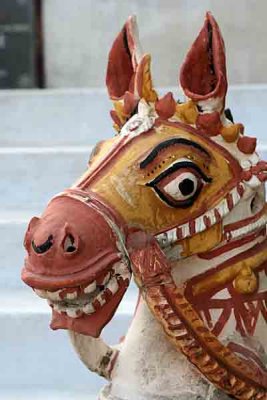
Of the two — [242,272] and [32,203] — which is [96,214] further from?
[32,203]

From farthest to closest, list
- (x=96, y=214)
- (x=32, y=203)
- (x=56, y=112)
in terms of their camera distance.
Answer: (x=56, y=112) → (x=32, y=203) → (x=96, y=214)

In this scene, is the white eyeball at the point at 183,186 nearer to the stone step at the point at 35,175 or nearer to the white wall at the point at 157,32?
the stone step at the point at 35,175

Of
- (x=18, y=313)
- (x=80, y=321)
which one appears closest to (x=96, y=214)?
(x=80, y=321)

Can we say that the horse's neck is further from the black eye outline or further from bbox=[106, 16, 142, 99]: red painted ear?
bbox=[106, 16, 142, 99]: red painted ear

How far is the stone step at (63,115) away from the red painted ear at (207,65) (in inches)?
46.6

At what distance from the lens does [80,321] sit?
113cm

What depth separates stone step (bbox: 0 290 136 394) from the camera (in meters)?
1.85

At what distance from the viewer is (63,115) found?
2527 millimetres

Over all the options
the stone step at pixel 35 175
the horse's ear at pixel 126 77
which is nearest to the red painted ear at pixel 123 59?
the horse's ear at pixel 126 77

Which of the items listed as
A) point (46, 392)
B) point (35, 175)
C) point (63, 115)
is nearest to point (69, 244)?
point (46, 392)

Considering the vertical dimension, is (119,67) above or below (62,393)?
above

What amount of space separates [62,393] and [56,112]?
0.91 metres

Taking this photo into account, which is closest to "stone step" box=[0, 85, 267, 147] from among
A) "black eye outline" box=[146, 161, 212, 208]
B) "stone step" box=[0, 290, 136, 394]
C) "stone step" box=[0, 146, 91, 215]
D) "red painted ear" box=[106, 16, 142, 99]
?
"stone step" box=[0, 146, 91, 215]

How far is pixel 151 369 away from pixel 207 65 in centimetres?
36
